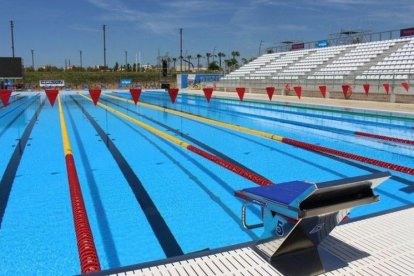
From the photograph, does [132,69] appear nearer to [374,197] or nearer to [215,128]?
[215,128]

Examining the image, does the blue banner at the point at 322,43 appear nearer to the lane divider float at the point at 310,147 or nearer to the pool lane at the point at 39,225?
the lane divider float at the point at 310,147

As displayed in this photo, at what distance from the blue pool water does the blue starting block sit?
1.32m

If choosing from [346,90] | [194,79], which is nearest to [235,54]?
[194,79]

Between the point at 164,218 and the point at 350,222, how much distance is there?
6.22 feet

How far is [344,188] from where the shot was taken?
1.85 metres

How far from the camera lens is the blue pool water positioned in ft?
10.9

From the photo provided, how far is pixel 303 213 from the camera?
171 centimetres

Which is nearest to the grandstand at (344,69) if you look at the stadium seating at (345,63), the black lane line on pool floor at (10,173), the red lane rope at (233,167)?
the stadium seating at (345,63)

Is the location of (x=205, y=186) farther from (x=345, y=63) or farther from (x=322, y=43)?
(x=322, y=43)

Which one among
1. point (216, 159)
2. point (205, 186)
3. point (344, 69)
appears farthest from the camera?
point (344, 69)

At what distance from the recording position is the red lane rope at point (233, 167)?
4917 millimetres

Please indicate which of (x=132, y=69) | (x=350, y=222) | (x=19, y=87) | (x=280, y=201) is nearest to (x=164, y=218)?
(x=350, y=222)

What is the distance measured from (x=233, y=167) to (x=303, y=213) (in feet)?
13.0

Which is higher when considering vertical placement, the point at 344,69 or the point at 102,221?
the point at 344,69
